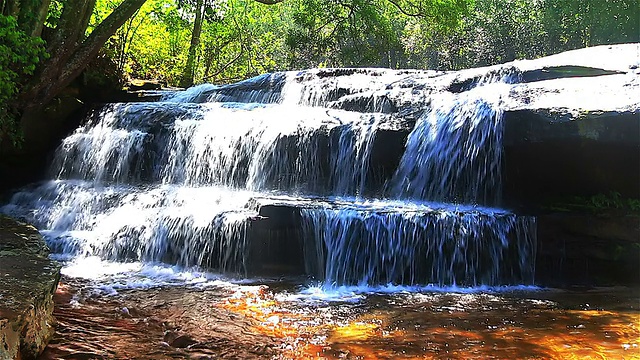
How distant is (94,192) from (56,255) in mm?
1768

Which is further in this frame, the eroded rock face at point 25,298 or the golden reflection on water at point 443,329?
the golden reflection on water at point 443,329

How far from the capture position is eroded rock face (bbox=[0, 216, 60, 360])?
299cm

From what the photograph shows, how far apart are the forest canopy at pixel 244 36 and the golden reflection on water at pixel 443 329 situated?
5.59 m

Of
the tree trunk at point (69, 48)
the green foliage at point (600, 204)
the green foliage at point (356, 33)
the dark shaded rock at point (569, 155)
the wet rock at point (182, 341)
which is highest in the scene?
the green foliage at point (356, 33)

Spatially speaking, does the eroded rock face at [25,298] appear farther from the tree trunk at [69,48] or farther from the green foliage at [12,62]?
the tree trunk at [69,48]

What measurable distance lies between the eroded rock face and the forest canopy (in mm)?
4061

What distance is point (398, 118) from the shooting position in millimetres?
8844

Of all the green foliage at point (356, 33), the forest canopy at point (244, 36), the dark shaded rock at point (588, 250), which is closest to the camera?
the dark shaded rock at point (588, 250)

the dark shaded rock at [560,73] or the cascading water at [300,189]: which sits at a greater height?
the dark shaded rock at [560,73]

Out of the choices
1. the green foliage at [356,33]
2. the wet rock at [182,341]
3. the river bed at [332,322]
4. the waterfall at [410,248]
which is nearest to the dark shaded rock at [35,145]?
the green foliage at [356,33]

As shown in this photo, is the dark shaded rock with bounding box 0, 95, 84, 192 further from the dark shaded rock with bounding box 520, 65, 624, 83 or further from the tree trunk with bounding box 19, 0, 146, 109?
the dark shaded rock with bounding box 520, 65, 624, 83

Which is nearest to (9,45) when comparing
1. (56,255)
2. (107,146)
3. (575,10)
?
(107,146)

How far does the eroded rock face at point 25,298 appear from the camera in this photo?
9.81 ft

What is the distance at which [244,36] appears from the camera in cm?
1912
